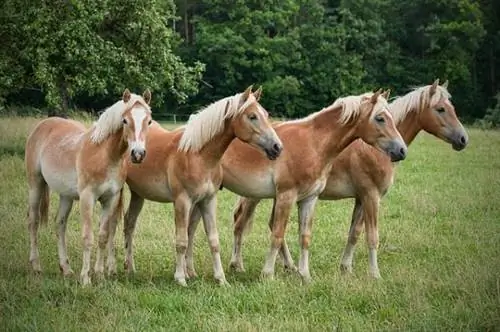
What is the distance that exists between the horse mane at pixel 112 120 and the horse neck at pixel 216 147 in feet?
2.73

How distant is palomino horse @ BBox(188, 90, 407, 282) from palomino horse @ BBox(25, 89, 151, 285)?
142 centimetres

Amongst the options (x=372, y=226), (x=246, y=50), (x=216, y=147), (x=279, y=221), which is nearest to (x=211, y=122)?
(x=216, y=147)

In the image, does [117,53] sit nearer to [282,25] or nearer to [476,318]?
[476,318]

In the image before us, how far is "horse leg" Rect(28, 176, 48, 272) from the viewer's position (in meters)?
7.57

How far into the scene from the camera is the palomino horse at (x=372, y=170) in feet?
24.6

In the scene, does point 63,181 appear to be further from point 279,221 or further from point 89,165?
point 279,221

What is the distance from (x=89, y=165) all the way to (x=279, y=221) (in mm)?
2301

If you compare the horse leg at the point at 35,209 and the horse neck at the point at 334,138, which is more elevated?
the horse neck at the point at 334,138

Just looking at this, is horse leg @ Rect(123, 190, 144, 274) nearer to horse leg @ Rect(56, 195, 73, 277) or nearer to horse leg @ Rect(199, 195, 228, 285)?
horse leg @ Rect(56, 195, 73, 277)

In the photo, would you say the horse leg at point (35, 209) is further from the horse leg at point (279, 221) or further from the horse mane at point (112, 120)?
the horse leg at point (279, 221)

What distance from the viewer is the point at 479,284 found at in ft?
19.4

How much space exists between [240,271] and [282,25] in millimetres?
40212

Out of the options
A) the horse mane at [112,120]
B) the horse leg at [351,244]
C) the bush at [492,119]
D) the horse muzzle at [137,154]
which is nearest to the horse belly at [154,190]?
the horse mane at [112,120]

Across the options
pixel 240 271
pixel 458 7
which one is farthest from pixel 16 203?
pixel 458 7
